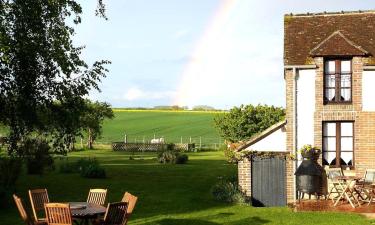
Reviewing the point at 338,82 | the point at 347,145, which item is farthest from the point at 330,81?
the point at 347,145

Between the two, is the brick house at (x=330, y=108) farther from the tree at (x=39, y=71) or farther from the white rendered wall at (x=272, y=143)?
the tree at (x=39, y=71)

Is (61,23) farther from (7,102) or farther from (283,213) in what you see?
(283,213)

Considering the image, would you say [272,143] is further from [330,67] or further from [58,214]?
[58,214]

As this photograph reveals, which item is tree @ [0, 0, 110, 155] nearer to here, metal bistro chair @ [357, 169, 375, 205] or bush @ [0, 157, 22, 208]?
A: bush @ [0, 157, 22, 208]

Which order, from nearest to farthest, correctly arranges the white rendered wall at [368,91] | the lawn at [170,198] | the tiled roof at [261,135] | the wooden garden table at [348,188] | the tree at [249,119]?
the lawn at [170,198]
the wooden garden table at [348,188]
the white rendered wall at [368,91]
the tiled roof at [261,135]
the tree at [249,119]

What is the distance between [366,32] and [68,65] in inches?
509

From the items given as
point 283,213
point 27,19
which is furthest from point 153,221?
point 27,19

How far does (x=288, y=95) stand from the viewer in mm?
21141

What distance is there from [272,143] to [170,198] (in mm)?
4915

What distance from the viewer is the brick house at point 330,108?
20891 millimetres

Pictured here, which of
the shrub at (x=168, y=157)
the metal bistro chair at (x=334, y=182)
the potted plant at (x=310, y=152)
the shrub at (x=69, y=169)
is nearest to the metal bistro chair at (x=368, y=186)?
the metal bistro chair at (x=334, y=182)

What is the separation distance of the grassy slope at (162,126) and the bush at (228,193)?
56.3 metres

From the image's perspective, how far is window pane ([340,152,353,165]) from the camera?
20969 mm

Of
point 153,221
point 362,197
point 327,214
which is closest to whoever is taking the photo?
point 153,221
